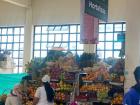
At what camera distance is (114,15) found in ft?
38.8

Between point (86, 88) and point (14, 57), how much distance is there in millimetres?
5117

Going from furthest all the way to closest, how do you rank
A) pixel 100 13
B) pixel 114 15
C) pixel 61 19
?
pixel 61 19, pixel 114 15, pixel 100 13

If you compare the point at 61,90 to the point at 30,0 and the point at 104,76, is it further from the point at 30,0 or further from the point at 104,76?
the point at 30,0

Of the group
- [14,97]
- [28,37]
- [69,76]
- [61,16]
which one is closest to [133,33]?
[69,76]

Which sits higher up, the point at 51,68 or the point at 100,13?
the point at 100,13

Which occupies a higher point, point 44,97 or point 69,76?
point 69,76

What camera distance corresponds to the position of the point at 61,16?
42.0 feet

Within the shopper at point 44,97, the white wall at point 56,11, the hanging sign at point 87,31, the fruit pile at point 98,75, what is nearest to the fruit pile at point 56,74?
the fruit pile at point 98,75

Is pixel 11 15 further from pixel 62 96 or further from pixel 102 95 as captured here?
pixel 102 95

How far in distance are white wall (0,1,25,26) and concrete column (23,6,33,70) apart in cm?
35

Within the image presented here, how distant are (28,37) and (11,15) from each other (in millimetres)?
1334

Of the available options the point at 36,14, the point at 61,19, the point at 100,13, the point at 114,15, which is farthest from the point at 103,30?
the point at 100,13

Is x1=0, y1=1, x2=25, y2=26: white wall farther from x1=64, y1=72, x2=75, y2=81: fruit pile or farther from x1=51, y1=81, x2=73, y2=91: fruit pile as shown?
x1=51, y1=81, x2=73, y2=91: fruit pile

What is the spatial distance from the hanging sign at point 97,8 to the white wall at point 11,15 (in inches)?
217
